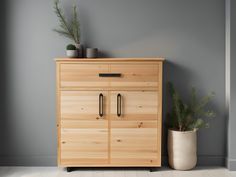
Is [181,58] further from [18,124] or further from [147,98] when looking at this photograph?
[18,124]

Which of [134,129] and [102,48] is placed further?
[102,48]

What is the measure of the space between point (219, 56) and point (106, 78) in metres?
1.23

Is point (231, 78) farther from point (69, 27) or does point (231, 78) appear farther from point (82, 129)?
point (69, 27)

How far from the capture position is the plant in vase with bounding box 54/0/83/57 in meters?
3.50

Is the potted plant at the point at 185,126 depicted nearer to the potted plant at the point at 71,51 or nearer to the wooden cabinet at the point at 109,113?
the wooden cabinet at the point at 109,113

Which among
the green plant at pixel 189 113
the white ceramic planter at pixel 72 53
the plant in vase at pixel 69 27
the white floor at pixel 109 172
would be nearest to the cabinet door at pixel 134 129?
the white floor at pixel 109 172

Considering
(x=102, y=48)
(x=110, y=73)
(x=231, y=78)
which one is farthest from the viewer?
(x=102, y=48)

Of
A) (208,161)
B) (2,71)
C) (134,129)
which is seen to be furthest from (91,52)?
(208,161)

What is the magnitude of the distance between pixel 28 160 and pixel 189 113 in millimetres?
1754

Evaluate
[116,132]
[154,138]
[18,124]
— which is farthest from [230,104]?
[18,124]

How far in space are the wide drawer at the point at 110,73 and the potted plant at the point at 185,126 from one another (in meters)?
0.36

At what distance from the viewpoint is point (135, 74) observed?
335 cm

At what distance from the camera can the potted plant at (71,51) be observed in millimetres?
3418

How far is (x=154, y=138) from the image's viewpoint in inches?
133
